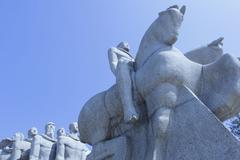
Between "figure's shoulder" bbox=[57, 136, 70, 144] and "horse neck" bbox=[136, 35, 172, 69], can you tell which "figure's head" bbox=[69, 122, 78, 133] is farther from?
"horse neck" bbox=[136, 35, 172, 69]

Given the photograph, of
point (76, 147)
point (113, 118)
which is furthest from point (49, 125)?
point (113, 118)

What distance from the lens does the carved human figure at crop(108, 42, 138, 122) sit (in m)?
6.23

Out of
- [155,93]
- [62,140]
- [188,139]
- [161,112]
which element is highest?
[62,140]

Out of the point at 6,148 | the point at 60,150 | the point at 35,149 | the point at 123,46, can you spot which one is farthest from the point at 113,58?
the point at 6,148

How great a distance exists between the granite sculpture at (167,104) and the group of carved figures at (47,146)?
322 cm

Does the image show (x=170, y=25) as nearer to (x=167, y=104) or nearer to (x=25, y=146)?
(x=167, y=104)

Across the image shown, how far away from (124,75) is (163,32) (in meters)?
0.72

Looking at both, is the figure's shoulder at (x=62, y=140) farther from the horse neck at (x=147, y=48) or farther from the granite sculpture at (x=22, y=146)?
the horse neck at (x=147, y=48)

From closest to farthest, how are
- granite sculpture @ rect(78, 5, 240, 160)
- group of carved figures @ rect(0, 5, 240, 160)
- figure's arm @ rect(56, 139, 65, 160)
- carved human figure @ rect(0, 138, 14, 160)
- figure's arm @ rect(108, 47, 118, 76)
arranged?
1. granite sculpture @ rect(78, 5, 240, 160)
2. group of carved figures @ rect(0, 5, 240, 160)
3. figure's arm @ rect(108, 47, 118, 76)
4. figure's arm @ rect(56, 139, 65, 160)
5. carved human figure @ rect(0, 138, 14, 160)

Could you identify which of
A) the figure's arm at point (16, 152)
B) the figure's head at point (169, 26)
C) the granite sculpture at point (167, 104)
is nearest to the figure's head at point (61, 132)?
the figure's arm at point (16, 152)

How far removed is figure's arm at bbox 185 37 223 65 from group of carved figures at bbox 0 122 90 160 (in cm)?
390

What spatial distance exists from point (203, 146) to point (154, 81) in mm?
974

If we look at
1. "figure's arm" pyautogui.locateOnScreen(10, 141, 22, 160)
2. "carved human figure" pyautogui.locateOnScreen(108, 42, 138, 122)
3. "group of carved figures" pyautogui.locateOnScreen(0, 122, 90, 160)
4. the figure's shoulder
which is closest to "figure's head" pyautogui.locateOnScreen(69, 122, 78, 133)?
"group of carved figures" pyautogui.locateOnScreen(0, 122, 90, 160)

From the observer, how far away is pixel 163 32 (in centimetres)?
663
